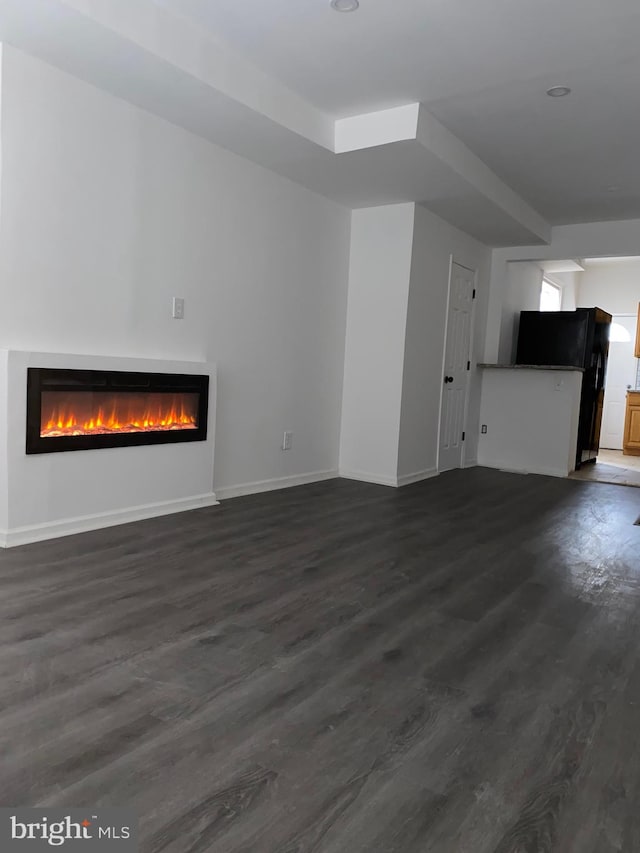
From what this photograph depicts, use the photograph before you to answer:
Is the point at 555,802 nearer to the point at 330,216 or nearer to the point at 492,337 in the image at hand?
the point at 330,216

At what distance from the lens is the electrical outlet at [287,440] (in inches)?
196

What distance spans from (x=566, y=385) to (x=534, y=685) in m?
4.93

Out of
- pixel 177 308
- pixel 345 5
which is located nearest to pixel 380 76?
pixel 345 5

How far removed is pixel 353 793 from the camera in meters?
1.45

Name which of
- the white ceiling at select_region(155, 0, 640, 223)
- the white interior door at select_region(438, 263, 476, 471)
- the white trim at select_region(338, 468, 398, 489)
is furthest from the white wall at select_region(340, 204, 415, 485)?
the white ceiling at select_region(155, 0, 640, 223)

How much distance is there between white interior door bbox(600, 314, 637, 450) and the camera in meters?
9.39

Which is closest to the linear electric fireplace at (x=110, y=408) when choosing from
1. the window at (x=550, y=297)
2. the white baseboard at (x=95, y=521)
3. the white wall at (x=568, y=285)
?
the white baseboard at (x=95, y=521)

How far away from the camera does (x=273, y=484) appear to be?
16.0 ft

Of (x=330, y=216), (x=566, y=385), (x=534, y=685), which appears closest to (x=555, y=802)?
(x=534, y=685)

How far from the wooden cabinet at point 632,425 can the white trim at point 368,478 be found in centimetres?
493

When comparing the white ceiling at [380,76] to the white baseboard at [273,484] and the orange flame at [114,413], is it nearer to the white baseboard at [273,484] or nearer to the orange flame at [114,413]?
the orange flame at [114,413]

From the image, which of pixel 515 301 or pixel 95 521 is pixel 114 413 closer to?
pixel 95 521

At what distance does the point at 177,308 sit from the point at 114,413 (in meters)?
0.78

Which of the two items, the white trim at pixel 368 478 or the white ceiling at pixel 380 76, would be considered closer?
the white ceiling at pixel 380 76
